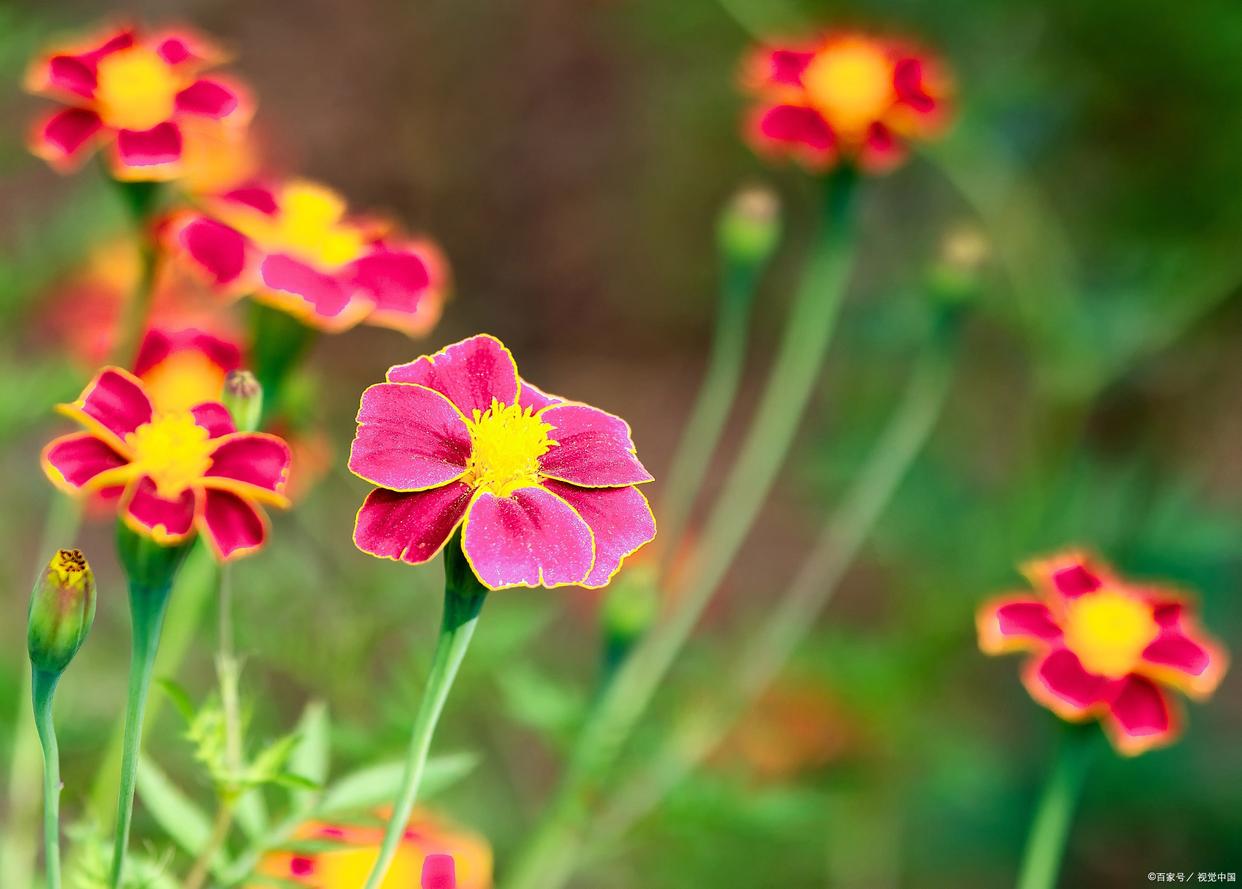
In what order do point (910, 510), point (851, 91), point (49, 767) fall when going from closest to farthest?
point (49, 767) → point (851, 91) → point (910, 510)

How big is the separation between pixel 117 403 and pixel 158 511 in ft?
0.14

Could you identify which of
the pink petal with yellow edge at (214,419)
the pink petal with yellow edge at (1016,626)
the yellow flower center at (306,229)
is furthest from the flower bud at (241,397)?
the pink petal with yellow edge at (1016,626)

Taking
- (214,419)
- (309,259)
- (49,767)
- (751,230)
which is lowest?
(49,767)

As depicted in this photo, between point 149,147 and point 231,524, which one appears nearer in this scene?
point 231,524

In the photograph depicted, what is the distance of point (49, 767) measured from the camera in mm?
337

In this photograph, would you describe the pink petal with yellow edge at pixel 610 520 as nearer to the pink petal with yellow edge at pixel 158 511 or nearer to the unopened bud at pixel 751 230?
the pink petal with yellow edge at pixel 158 511

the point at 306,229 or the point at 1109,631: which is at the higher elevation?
the point at 306,229

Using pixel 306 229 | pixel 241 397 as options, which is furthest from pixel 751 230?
pixel 241 397

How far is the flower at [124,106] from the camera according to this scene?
50 centimetres

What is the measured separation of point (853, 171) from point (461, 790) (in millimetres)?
521

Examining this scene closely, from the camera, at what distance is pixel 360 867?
465 millimetres

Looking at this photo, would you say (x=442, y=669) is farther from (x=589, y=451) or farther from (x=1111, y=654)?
(x=1111, y=654)

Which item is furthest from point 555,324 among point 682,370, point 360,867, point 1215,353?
point 360,867

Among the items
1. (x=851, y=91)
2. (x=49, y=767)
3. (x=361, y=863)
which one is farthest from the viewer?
(x=851, y=91)
